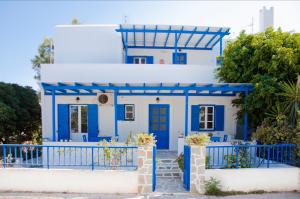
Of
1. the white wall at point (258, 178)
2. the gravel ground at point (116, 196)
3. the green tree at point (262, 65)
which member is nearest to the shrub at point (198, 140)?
the white wall at point (258, 178)

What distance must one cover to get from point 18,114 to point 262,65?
1545 centimetres

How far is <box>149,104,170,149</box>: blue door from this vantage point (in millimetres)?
12438

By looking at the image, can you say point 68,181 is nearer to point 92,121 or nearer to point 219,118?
point 92,121

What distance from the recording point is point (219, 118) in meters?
12.6

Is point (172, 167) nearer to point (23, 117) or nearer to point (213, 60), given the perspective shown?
point (213, 60)

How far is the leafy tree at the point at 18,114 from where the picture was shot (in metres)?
13.3

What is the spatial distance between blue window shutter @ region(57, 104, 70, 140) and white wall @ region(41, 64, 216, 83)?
1589 millimetres

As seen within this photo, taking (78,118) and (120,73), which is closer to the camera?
(120,73)

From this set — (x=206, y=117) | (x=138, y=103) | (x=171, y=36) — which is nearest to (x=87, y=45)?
(x=138, y=103)

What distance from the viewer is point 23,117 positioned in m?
15.0

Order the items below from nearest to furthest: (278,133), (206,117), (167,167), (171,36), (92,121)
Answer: (278,133)
(167,167)
(92,121)
(206,117)
(171,36)

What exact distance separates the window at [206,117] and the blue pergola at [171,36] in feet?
12.6

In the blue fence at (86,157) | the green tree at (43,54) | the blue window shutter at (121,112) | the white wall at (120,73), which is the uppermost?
the green tree at (43,54)

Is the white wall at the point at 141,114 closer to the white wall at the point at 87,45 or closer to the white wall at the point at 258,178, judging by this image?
the white wall at the point at 87,45
